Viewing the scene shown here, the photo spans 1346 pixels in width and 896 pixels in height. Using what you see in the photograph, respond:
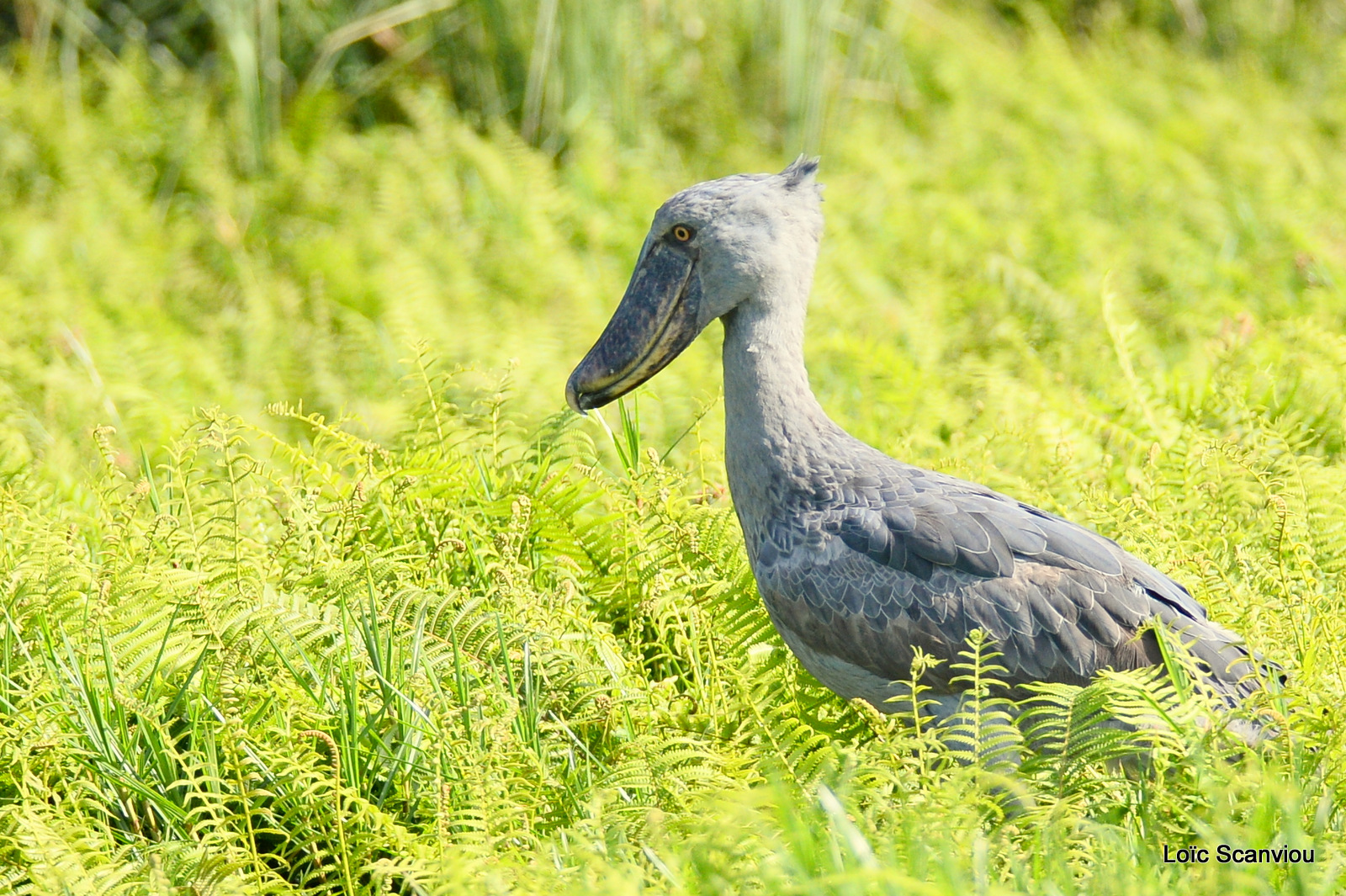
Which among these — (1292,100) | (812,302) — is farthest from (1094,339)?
(1292,100)

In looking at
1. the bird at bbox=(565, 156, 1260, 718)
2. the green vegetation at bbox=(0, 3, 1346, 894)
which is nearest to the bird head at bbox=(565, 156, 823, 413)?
the bird at bbox=(565, 156, 1260, 718)

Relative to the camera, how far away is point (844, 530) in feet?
10.8

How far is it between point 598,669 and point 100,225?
548 cm

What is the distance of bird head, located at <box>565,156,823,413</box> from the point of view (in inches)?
136

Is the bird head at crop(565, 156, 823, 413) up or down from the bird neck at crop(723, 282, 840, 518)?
up

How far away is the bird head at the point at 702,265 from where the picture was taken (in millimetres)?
3455

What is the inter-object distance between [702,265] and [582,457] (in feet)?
3.87

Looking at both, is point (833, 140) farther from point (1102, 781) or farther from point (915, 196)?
point (1102, 781)

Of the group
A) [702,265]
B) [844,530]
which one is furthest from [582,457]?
[844,530]

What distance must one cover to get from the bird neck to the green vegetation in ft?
1.05

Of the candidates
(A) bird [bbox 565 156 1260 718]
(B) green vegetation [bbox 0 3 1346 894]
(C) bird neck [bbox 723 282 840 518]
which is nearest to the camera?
(B) green vegetation [bbox 0 3 1346 894]

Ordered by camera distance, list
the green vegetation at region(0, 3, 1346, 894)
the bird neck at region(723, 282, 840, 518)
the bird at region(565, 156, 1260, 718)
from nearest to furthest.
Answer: the green vegetation at region(0, 3, 1346, 894)
the bird at region(565, 156, 1260, 718)
the bird neck at region(723, 282, 840, 518)

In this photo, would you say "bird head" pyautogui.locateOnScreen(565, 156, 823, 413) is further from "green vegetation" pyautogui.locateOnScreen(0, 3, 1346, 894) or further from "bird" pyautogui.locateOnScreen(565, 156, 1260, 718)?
"green vegetation" pyautogui.locateOnScreen(0, 3, 1346, 894)

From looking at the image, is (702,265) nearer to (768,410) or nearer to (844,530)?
(768,410)
